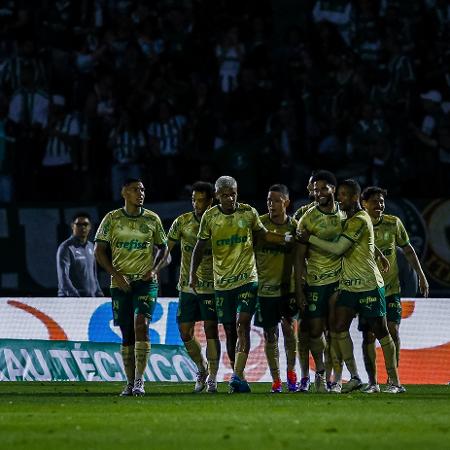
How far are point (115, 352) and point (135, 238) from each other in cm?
443

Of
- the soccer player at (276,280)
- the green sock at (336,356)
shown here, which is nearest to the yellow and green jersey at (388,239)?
the soccer player at (276,280)

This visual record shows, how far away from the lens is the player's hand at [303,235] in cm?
1605

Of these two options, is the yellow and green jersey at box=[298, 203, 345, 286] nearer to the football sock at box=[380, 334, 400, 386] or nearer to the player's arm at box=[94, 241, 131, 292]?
the football sock at box=[380, 334, 400, 386]

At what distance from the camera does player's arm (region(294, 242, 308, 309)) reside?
52.3 ft

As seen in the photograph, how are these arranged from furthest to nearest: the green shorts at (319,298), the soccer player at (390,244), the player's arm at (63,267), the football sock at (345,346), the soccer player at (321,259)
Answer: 1. the player's arm at (63,267)
2. the soccer player at (390,244)
3. the green shorts at (319,298)
4. the soccer player at (321,259)
5. the football sock at (345,346)

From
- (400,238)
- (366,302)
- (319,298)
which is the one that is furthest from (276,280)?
(400,238)

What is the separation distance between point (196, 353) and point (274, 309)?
112 centimetres

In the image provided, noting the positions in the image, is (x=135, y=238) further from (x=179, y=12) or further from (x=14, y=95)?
(x=179, y=12)

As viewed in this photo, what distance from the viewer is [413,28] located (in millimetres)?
25781

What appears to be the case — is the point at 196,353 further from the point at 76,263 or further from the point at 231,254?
the point at 76,263

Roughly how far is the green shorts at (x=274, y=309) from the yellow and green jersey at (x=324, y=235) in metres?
0.63

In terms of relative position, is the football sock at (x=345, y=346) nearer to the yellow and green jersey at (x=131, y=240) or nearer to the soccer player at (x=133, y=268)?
the soccer player at (x=133, y=268)

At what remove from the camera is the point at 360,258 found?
51.5 ft

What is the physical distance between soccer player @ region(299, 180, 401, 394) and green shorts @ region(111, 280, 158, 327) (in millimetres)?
1975
